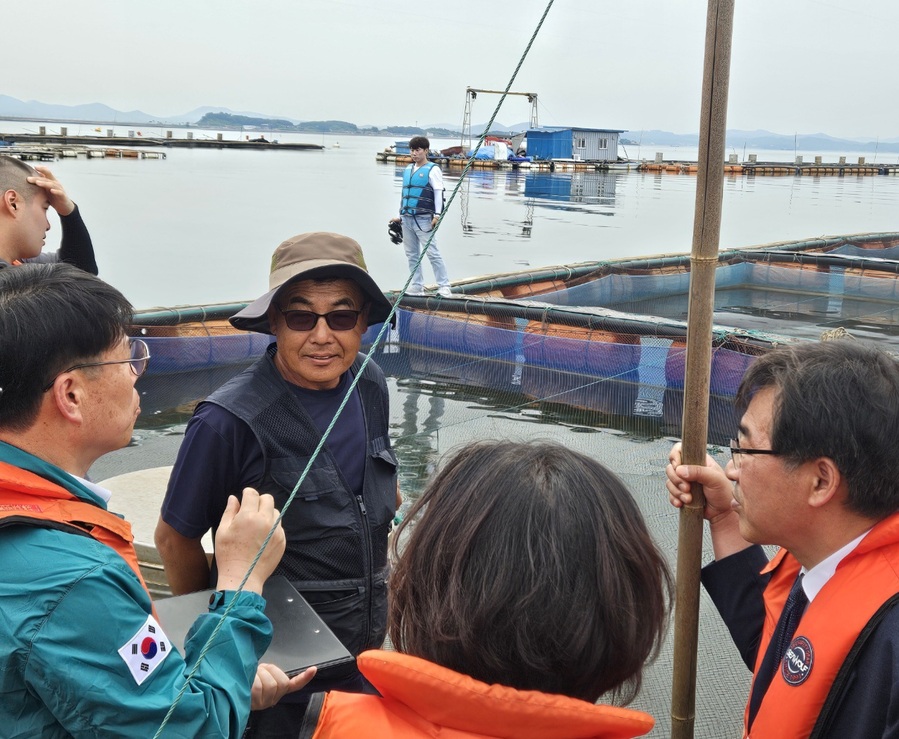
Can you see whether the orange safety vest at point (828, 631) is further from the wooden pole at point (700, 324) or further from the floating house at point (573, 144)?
the floating house at point (573, 144)

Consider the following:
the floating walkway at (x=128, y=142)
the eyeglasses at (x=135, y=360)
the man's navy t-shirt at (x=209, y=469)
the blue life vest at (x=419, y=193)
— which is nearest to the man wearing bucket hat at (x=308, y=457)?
the man's navy t-shirt at (x=209, y=469)

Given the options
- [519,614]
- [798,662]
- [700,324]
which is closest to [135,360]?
[519,614]

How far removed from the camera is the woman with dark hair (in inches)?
40.4

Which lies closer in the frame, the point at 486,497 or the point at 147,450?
the point at 486,497

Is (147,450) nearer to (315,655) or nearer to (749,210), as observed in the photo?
(315,655)

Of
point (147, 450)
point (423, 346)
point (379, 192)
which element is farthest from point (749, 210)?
point (147, 450)

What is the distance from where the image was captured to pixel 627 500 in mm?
1170

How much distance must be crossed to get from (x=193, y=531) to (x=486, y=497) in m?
1.05

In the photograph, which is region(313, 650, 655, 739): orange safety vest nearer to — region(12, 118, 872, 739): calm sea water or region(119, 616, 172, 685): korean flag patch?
region(119, 616, 172, 685): korean flag patch

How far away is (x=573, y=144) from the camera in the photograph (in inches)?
2279

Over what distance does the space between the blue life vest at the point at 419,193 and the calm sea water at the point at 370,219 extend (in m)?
3.20

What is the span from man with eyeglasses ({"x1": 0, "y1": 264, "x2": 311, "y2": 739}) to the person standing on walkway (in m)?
7.69

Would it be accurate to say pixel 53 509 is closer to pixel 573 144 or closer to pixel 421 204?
pixel 421 204

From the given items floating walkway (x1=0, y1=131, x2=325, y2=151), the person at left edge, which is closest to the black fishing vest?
the person at left edge
